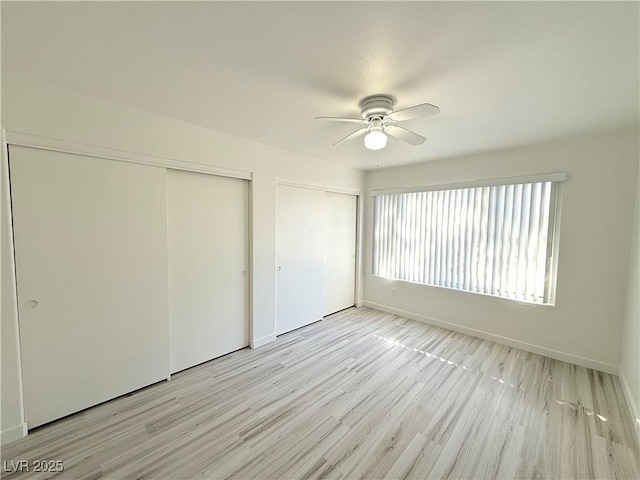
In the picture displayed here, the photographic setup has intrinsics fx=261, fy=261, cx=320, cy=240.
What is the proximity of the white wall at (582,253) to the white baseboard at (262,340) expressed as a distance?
2768 mm

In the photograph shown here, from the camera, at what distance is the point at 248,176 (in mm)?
3000

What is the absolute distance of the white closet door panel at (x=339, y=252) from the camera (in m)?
4.21

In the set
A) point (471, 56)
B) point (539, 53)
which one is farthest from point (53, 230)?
point (539, 53)

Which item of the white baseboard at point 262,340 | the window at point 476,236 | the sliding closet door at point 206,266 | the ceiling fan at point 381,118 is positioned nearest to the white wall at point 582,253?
the window at point 476,236

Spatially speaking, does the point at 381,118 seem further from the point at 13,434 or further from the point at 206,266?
the point at 13,434

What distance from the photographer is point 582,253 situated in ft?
9.09

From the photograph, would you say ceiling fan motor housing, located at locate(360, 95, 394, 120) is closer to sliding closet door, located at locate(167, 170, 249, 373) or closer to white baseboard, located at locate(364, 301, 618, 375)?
sliding closet door, located at locate(167, 170, 249, 373)

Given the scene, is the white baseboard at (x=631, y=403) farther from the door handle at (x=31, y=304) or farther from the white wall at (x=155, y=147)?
the door handle at (x=31, y=304)

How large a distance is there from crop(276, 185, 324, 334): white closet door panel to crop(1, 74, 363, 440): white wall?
165 millimetres

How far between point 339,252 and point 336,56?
10.5 feet

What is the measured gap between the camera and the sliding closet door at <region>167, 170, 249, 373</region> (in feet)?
8.45

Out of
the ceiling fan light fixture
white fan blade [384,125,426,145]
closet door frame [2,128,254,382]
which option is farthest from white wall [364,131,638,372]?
closet door frame [2,128,254,382]

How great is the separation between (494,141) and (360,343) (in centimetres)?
283

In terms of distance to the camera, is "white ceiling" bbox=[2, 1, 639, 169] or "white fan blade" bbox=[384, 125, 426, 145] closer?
"white ceiling" bbox=[2, 1, 639, 169]
